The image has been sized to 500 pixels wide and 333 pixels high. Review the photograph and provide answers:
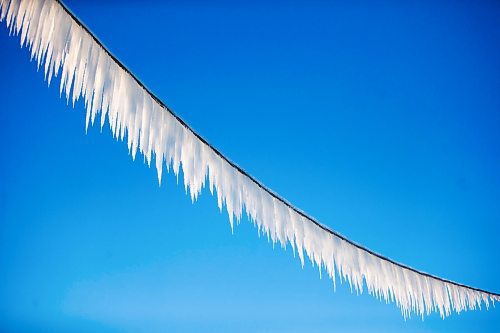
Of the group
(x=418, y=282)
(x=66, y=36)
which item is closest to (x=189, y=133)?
(x=66, y=36)

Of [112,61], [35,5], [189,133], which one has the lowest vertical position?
[189,133]

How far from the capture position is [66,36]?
3.34 metres

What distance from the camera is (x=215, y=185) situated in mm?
3812

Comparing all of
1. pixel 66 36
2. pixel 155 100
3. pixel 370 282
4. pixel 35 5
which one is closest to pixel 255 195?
pixel 155 100

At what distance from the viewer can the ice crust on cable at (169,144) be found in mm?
3312

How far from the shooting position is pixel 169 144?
12.0ft

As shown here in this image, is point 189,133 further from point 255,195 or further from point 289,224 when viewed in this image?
point 289,224

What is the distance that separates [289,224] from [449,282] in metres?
2.02

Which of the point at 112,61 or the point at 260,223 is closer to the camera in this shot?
the point at 112,61

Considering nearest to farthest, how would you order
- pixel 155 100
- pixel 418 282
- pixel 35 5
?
pixel 35 5
pixel 155 100
pixel 418 282

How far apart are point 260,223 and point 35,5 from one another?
2429 millimetres

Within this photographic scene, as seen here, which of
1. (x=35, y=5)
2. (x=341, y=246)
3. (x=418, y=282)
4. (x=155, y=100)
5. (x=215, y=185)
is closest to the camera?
(x=35, y=5)

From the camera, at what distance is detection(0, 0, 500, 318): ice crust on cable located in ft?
10.9

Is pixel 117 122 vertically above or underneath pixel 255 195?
above
